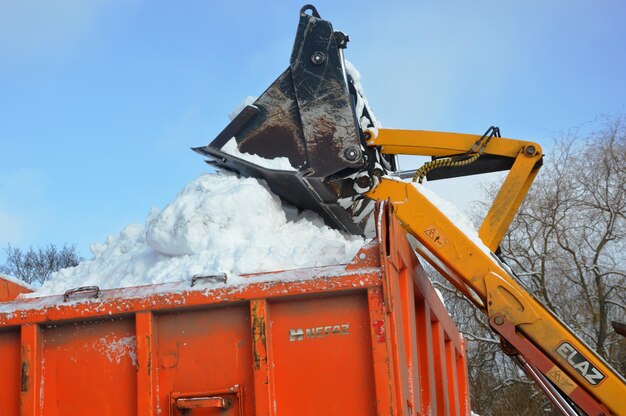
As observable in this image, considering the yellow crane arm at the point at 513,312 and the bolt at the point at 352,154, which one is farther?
the bolt at the point at 352,154

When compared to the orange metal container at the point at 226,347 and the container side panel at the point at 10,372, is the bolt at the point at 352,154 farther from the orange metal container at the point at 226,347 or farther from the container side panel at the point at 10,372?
the container side panel at the point at 10,372

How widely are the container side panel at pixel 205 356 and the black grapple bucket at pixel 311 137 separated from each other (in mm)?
1640

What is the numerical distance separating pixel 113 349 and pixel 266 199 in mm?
1651

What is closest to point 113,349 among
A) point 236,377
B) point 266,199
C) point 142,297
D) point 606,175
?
point 142,297

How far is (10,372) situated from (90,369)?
0.38 meters

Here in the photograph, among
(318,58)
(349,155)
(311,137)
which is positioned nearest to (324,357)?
(349,155)

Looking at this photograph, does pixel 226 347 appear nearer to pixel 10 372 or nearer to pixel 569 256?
pixel 10 372

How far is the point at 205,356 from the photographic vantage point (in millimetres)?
3299

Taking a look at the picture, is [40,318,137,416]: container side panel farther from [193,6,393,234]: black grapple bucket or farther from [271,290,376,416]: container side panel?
[193,6,393,234]: black grapple bucket

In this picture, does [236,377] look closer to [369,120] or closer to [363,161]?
[363,161]

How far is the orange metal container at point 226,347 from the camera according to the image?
3.20 m

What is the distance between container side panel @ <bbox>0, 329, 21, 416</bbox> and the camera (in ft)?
11.2

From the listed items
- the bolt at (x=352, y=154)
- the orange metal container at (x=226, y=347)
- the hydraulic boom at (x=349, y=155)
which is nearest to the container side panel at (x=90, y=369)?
the orange metal container at (x=226, y=347)

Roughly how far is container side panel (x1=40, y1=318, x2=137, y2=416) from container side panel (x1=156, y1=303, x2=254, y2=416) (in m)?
0.15
